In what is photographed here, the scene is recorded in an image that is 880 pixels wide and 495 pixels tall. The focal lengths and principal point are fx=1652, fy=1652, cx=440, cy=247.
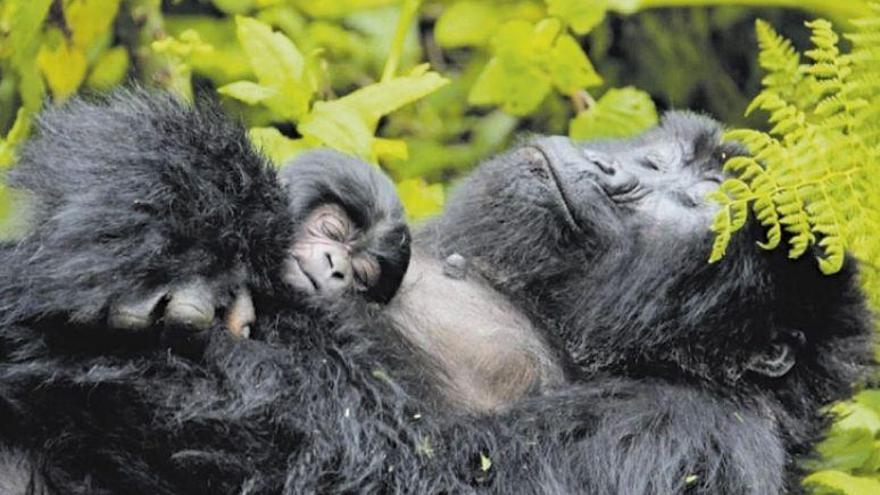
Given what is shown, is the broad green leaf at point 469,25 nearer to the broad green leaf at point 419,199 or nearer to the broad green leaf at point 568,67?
the broad green leaf at point 568,67

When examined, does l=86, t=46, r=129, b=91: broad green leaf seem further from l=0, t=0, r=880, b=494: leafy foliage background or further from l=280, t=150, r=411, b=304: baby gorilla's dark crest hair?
l=280, t=150, r=411, b=304: baby gorilla's dark crest hair

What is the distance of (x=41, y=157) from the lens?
3189 mm

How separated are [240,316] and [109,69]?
184cm

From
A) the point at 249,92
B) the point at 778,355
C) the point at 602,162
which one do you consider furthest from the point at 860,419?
the point at 249,92

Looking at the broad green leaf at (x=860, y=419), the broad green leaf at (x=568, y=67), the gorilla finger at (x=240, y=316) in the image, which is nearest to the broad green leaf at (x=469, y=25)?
the broad green leaf at (x=568, y=67)

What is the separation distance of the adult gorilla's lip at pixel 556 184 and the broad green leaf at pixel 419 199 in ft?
2.09

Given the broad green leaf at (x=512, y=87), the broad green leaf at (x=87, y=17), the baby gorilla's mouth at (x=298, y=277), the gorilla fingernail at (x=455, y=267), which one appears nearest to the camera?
the baby gorilla's mouth at (x=298, y=277)

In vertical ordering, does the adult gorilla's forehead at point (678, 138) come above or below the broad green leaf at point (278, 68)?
above

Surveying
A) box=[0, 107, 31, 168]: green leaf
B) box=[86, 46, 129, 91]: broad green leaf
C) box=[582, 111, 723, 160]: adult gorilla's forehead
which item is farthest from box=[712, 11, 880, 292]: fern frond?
box=[86, 46, 129, 91]: broad green leaf

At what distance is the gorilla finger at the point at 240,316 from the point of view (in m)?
3.04

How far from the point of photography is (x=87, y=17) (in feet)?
14.8

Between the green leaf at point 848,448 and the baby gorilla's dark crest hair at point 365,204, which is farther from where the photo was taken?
the green leaf at point 848,448

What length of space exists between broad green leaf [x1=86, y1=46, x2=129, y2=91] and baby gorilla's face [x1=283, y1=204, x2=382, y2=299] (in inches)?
57.0

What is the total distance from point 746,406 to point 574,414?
430 mm
